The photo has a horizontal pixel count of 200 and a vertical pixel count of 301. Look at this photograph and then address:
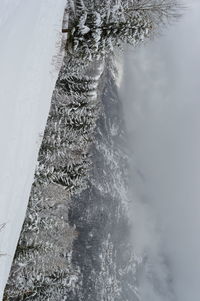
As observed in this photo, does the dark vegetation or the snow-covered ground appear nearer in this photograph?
Answer: the snow-covered ground

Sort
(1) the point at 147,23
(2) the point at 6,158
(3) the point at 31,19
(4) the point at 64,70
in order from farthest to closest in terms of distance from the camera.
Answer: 1. (4) the point at 64,70
2. (1) the point at 147,23
3. (3) the point at 31,19
4. (2) the point at 6,158

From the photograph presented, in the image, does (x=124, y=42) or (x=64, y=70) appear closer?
(x=124, y=42)

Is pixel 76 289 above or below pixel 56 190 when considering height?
below

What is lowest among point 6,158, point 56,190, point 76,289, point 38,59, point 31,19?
point 76,289

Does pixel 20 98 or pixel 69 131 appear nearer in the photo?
pixel 20 98

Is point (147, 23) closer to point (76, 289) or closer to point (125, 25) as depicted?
point (125, 25)

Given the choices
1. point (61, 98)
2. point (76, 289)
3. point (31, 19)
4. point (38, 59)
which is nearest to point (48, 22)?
point (31, 19)

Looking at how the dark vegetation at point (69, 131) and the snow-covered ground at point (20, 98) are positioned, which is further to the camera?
the dark vegetation at point (69, 131)

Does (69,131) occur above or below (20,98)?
above
